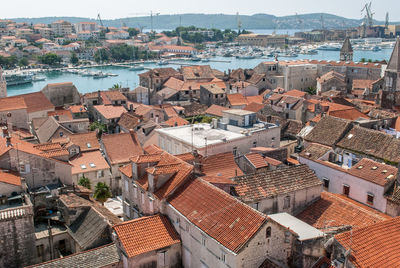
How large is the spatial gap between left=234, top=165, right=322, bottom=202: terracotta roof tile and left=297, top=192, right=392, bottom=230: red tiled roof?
0.94 m

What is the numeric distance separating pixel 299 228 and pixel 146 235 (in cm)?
537

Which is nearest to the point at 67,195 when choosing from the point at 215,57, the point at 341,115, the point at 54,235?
the point at 54,235

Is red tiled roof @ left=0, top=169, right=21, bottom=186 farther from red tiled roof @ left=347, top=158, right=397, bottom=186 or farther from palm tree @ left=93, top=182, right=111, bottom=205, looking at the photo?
red tiled roof @ left=347, top=158, right=397, bottom=186

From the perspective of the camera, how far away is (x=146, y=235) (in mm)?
14461

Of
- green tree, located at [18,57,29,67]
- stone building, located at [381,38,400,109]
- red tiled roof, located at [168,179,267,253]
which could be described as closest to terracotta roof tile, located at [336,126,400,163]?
red tiled roof, located at [168,179,267,253]

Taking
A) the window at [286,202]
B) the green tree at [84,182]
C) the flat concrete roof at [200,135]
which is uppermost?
the flat concrete roof at [200,135]

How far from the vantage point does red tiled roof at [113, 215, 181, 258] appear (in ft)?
45.7

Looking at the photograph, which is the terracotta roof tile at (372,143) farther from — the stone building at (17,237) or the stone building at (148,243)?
the stone building at (17,237)

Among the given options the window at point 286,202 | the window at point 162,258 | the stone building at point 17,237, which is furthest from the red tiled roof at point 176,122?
the window at point 162,258

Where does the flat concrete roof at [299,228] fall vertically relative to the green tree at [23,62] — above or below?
below

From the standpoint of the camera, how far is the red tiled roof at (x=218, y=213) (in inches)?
485

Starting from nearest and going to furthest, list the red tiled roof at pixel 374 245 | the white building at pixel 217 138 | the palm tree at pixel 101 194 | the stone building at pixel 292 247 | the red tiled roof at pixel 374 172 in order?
the red tiled roof at pixel 374 245 → the stone building at pixel 292 247 → the red tiled roof at pixel 374 172 → the white building at pixel 217 138 → the palm tree at pixel 101 194

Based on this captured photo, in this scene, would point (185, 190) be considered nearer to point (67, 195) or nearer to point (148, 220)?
point (148, 220)

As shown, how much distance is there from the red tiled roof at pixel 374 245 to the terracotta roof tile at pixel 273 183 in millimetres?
4436
